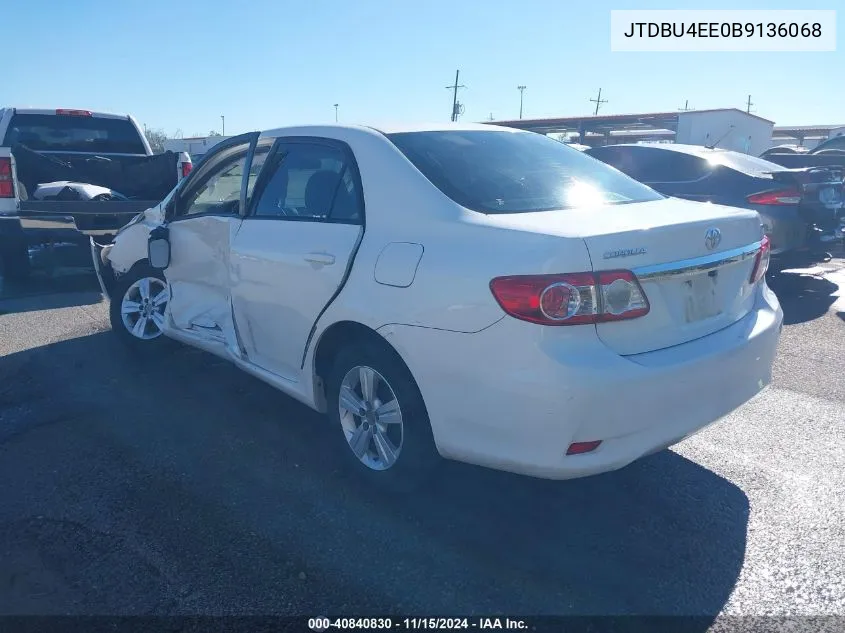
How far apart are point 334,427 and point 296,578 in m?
1.00

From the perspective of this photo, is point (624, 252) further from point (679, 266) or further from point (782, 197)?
point (782, 197)

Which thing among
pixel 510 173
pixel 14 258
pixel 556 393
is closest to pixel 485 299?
pixel 556 393

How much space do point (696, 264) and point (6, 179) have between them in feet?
24.0

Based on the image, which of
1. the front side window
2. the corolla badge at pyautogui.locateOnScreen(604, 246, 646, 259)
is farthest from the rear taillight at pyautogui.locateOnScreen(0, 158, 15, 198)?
the corolla badge at pyautogui.locateOnScreen(604, 246, 646, 259)

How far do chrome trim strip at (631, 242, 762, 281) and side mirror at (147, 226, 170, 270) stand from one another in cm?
355

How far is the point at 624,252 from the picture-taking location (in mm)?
2803

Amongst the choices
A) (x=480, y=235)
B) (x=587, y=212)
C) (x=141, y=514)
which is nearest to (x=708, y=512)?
(x=587, y=212)

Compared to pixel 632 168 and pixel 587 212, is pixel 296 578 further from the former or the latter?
pixel 632 168

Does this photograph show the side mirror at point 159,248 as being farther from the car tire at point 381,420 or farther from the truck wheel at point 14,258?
the truck wheel at point 14,258

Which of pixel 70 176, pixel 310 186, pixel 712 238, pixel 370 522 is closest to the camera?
pixel 712 238

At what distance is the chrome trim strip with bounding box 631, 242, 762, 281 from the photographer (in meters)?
2.87

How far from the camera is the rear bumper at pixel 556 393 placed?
2697 millimetres

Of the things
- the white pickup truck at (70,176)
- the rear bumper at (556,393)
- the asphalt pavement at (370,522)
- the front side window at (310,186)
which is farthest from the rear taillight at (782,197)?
the white pickup truck at (70,176)

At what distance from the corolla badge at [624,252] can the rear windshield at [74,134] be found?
8582 mm
